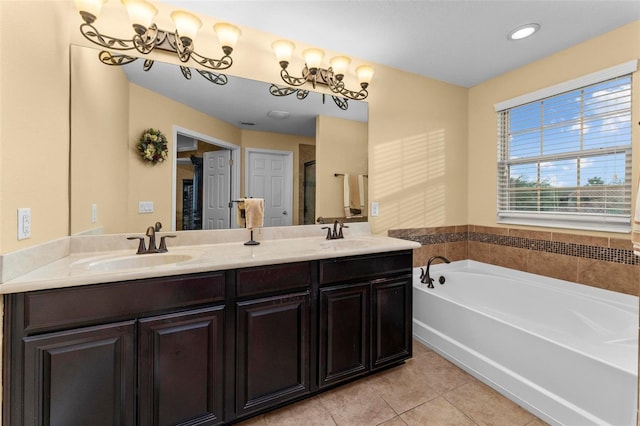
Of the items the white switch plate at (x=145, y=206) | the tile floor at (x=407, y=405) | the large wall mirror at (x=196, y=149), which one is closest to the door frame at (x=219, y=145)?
the large wall mirror at (x=196, y=149)

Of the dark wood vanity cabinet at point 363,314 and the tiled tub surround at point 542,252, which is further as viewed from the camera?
the tiled tub surround at point 542,252

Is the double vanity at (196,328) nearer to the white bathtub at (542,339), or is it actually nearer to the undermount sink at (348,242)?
the undermount sink at (348,242)

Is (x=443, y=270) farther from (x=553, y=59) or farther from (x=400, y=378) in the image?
(x=553, y=59)

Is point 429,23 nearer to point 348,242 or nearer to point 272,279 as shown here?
point 348,242

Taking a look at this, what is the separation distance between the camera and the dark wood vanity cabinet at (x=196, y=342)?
1.08 meters

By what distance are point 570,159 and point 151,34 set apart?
328cm

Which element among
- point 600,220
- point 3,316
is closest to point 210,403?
point 3,316

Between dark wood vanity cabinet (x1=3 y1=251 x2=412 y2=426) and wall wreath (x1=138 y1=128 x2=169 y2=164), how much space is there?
909 mm

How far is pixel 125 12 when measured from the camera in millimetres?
1721

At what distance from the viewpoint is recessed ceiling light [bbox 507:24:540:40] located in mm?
2025

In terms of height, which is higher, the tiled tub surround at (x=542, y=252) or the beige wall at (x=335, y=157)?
the beige wall at (x=335, y=157)

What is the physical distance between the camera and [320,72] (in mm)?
2258

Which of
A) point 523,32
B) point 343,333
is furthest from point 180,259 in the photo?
point 523,32

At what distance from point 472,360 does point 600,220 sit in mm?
1484
